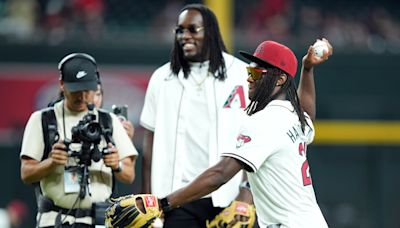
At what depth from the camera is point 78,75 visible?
6.35m

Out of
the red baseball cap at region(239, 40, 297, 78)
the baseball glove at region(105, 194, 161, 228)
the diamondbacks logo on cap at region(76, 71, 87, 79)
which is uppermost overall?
the red baseball cap at region(239, 40, 297, 78)

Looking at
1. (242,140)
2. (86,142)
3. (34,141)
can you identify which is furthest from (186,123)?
(242,140)

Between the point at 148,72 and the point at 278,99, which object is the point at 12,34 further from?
the point at 278,99

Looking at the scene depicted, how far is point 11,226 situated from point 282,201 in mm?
8802

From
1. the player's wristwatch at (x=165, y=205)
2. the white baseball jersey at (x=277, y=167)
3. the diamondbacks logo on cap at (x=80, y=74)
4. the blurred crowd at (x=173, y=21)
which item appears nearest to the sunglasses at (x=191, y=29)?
the diamondbacks logo on cap at (x=80, y=74)

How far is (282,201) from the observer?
17.8 ft

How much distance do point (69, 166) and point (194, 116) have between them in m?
0.84

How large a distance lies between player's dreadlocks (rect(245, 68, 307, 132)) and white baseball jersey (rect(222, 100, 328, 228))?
0.28ft

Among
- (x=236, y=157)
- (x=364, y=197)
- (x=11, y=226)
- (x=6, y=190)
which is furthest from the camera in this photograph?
(x=364, y=197)

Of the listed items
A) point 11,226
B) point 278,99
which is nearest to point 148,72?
point 11,226

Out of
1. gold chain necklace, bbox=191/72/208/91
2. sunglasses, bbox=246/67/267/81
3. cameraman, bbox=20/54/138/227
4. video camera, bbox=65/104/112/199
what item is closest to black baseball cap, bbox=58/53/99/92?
cameraman, bbox=20/54/138/227

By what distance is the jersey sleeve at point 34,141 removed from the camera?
20.8ft

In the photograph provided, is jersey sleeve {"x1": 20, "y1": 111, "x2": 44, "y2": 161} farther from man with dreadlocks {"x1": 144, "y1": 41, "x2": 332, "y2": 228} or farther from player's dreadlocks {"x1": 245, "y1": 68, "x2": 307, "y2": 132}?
player's dreadlocks {"x1": 245, "y1": 68, "x2": 307, "y2": 132}

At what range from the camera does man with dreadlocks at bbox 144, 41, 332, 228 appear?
17.7ft
